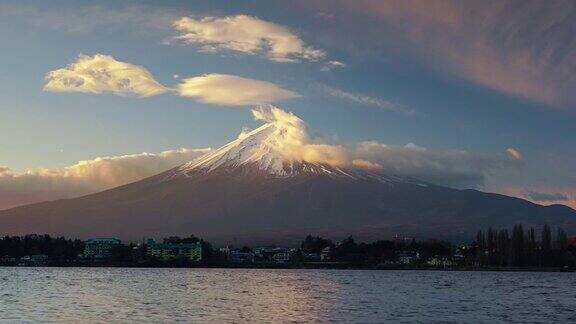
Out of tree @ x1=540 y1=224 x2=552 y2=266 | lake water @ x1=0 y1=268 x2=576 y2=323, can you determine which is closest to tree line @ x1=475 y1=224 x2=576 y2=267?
tree @ x1=540 y1=224 x2=552 y2=266

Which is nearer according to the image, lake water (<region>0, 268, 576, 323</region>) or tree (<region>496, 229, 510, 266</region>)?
lake water (<region>0, 268, 576, 323</region>)

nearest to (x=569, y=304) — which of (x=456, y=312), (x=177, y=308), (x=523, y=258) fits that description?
(x=456, y=312)

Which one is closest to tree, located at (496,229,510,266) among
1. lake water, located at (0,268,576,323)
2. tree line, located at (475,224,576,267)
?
tree line, located at (475,224,576,267)

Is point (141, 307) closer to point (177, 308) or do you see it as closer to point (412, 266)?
point (177, 308)

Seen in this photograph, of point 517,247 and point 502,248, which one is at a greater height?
point 517,247

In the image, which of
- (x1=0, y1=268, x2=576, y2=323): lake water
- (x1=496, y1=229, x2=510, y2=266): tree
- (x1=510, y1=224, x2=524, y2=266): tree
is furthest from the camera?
(x1=496, y1=229, x2=510, y2=266): tree

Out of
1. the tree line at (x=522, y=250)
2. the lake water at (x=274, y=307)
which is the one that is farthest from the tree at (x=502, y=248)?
the lake water at (x=274, y=307)

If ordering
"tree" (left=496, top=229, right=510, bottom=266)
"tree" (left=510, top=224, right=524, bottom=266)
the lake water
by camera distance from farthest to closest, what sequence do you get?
"tree" (left=496, top=229, right=510, bottom=266), "tree" (left=510, top=224, right=524, bottom=266), the lake water

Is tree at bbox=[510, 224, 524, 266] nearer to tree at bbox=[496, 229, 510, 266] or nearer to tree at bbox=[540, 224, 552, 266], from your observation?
tree at bbox=[496, 229, 510, 266]

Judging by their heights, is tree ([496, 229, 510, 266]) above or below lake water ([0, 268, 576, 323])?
above

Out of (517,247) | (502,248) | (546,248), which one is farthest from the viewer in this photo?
(546,248)

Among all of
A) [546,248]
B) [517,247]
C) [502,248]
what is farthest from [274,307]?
[546,248]

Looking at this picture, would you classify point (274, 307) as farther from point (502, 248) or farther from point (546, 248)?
point (546, 248)

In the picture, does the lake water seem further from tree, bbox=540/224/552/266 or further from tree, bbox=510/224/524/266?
tree, bbox=540/224/552/266
